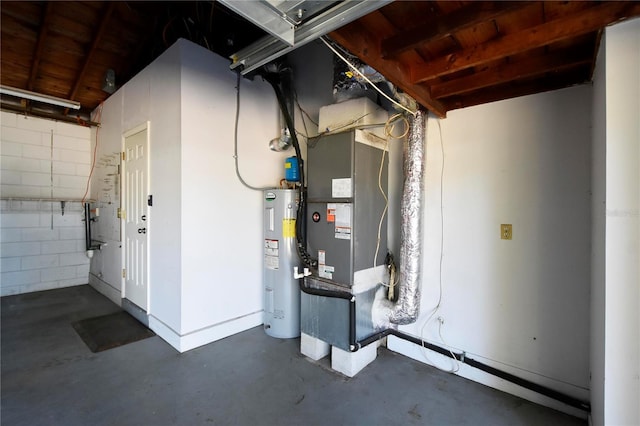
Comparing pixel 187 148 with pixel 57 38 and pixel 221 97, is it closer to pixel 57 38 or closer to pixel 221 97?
pixel 221 97

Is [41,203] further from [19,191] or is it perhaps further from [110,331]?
[110,331]

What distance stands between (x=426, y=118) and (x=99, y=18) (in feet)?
12.5

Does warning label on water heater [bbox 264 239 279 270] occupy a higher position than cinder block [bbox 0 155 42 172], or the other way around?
cinder block [bbox 0 155 42 172]

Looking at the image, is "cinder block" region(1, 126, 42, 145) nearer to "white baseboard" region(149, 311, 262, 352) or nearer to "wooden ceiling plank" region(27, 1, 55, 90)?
"wooden ceiling plank" region(27, 1, 55, 90)

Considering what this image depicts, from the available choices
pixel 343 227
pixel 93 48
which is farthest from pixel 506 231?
pixel 93 48

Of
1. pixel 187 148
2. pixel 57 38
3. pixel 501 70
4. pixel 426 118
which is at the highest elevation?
pixel 57 38

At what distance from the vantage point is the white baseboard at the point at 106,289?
12.5 feet

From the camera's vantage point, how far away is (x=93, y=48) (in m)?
3.53

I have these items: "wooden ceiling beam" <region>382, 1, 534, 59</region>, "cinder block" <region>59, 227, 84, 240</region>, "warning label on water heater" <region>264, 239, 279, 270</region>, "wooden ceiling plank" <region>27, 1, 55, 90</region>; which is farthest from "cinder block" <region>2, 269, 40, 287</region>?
"wooden ceiling beam" <region>382, 1, 534, 59</region>

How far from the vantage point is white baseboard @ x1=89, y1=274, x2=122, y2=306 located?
3.81 meters

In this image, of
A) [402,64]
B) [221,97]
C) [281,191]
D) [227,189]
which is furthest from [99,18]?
[402,64]

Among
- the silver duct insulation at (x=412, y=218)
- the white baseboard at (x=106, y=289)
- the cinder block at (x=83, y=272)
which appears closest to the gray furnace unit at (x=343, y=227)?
the silver duct insulation at (x=412, y=218)

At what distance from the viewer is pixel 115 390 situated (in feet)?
6.76

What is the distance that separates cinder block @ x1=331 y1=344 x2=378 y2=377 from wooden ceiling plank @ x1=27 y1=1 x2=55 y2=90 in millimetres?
4503
